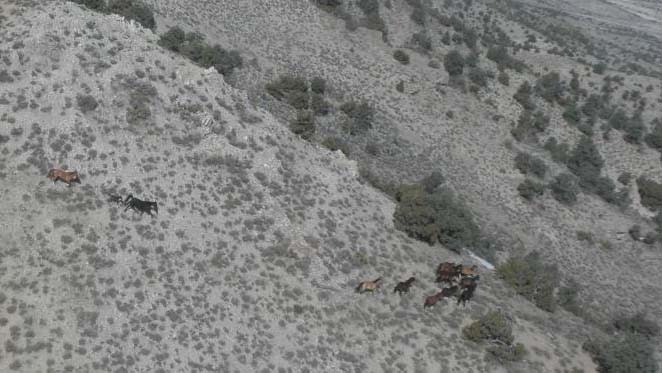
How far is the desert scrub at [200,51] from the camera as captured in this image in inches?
1860

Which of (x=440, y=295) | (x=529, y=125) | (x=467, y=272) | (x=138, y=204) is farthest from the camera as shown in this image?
(x=529, y=125)

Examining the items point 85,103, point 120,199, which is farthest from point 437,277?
point 85,103

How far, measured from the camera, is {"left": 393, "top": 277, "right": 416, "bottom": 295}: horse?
1385 inches

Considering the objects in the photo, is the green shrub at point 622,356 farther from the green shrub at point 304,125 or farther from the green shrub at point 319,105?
the green shrub at point 319,105

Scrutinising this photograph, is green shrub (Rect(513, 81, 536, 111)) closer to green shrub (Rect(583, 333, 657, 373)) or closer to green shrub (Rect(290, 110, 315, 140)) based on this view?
green shrub (Rect(290, 110, 315, 140))

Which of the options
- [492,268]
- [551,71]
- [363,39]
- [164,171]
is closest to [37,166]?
[164,171]

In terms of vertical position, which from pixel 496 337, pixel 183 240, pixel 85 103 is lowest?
pixel 496 337

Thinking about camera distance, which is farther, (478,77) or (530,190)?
(478,77)

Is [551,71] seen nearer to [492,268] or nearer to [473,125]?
[473,125]

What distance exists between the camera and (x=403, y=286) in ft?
116

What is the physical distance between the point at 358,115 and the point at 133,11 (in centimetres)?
1807

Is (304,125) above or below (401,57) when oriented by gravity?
below

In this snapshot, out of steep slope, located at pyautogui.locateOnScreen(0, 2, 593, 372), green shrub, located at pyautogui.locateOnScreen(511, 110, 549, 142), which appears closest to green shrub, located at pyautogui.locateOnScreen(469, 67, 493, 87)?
green shrub, located at pyautogui.locateOnScreen(511, 110, 549, 142)

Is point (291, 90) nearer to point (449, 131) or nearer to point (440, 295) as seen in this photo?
point (449, 131)
